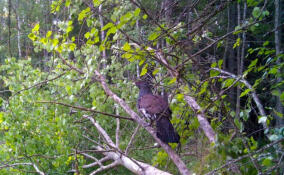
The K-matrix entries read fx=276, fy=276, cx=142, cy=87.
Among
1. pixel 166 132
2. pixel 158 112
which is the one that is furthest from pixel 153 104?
pixel 166 132

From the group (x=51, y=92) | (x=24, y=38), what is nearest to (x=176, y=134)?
(x=51, y=92)

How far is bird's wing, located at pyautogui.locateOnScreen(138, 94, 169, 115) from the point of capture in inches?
163

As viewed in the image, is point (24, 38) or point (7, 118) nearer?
point (7, 118)

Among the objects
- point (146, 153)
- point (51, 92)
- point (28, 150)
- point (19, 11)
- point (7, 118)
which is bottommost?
point (146, 153)

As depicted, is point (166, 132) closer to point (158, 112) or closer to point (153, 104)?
point (158, 112)

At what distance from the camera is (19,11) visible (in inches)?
590

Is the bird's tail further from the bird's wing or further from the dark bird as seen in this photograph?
the bird's wing

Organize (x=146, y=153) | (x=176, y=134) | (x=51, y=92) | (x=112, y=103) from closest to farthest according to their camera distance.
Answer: (x=176, y=134)
(x=51, y=92)
(x=112, y=103)
(x=146, y=153)

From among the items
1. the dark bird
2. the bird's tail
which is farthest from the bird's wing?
the bird's tail

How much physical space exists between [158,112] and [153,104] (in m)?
0.23

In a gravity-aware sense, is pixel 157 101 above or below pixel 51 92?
below

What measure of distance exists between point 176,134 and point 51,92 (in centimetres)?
216

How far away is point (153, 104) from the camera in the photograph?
4.27 metres

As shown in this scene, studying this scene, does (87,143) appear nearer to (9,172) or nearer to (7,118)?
(9,172)
